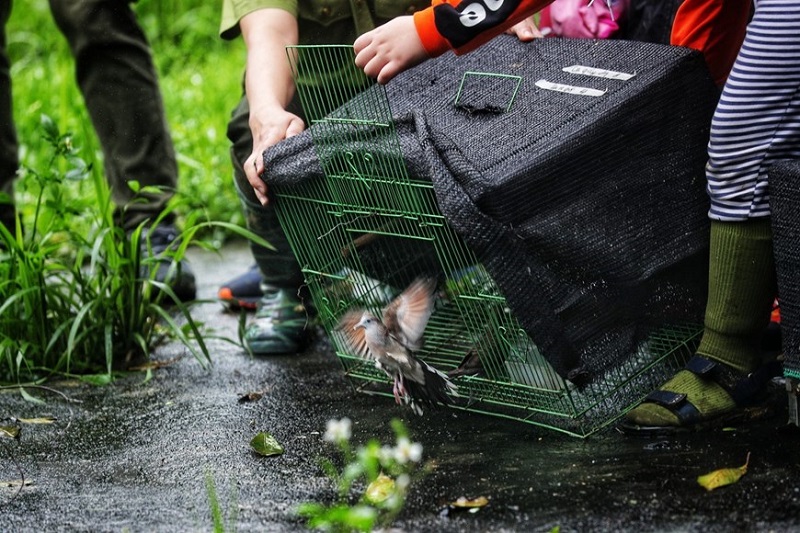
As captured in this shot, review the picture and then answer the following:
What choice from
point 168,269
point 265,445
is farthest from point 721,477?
point 168,269

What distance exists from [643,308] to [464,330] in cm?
48

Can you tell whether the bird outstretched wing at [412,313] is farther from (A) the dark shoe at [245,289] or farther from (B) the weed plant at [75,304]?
(A) the dark shoe at [245,289]

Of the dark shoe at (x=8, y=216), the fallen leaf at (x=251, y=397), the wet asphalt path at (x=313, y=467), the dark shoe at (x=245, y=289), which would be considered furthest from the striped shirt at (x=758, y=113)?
the dark shoe at (x=8, y=216)

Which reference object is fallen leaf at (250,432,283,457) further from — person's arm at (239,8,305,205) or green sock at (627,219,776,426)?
green sock at (627,219,776,426)

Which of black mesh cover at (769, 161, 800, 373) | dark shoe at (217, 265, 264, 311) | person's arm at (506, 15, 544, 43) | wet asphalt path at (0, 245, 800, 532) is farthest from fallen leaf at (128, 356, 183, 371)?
black mesh cover at (769, 161, 800, 373)

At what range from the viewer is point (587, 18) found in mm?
3279

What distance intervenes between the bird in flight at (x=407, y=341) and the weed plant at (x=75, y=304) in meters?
0.81

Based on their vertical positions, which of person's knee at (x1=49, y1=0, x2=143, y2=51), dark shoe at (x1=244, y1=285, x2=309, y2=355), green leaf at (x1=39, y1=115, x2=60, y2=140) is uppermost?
person's knee at (x1=49, y1=0, x2=143, y2=51)

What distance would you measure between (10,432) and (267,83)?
42.9 inches

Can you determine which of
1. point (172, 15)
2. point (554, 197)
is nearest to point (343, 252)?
point (554, 197)

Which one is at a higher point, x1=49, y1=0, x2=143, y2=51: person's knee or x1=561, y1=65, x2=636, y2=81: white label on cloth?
x1=49, y1=0, x2=143, y2=51: person's knee

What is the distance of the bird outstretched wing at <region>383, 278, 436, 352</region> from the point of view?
2.60 metres

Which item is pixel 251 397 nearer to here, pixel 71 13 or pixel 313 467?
pixel 313 467

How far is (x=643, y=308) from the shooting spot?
2469 mm
